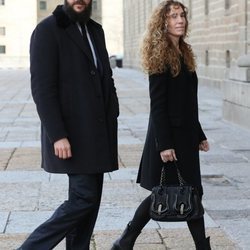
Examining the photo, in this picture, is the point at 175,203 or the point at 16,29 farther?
the point at 16,29

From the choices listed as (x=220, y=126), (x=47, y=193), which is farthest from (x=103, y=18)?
(x=47, y=193)

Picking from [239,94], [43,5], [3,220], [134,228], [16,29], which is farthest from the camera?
[43,5]

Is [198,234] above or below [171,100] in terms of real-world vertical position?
below

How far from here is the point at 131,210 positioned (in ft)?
21.8

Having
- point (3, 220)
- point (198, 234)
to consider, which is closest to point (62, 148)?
point (198, 234)

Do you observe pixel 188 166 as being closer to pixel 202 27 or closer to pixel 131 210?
pixel 131 210

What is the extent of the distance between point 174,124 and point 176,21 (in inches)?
27.2

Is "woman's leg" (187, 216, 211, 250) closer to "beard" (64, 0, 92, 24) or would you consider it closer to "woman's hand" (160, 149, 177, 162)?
"woman's hand" (160, 149, 177, 162)

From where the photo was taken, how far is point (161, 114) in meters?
4.76

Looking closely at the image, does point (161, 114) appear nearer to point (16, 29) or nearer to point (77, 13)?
point (77, 13)

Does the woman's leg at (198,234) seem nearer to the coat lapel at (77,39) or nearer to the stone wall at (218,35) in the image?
the coat lapel at (77,39)

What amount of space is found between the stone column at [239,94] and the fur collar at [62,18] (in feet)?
27.8

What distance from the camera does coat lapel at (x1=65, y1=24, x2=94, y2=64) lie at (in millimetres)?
4547

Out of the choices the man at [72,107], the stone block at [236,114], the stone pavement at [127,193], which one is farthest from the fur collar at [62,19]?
the stone block at [236,114]
